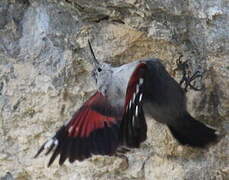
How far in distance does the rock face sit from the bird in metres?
0.07

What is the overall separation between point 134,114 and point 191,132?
0.47 meters

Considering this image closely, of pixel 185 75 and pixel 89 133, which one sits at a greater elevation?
pixel 185 75

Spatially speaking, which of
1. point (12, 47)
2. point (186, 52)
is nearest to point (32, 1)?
point (12, 47)

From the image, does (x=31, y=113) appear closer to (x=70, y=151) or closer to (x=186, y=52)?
(x=70, y=151)

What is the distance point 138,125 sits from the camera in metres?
2.92

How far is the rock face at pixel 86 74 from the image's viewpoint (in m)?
3.23

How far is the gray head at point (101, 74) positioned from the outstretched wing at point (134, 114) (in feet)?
0.82

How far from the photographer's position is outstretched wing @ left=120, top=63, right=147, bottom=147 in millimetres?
2885

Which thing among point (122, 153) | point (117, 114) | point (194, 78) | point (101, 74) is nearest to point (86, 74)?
point (101, 74)

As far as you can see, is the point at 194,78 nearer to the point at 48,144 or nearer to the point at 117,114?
the point at 117,114

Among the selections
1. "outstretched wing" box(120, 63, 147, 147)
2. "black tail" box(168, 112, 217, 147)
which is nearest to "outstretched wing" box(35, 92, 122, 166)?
"outstretched wing" box(120, 63, 147, 147)

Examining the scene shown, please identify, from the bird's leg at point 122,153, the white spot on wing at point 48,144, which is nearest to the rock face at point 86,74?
the bird's leg at point 122,153

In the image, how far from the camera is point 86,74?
11.1 ft

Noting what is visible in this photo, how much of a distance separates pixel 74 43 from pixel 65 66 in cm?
11
